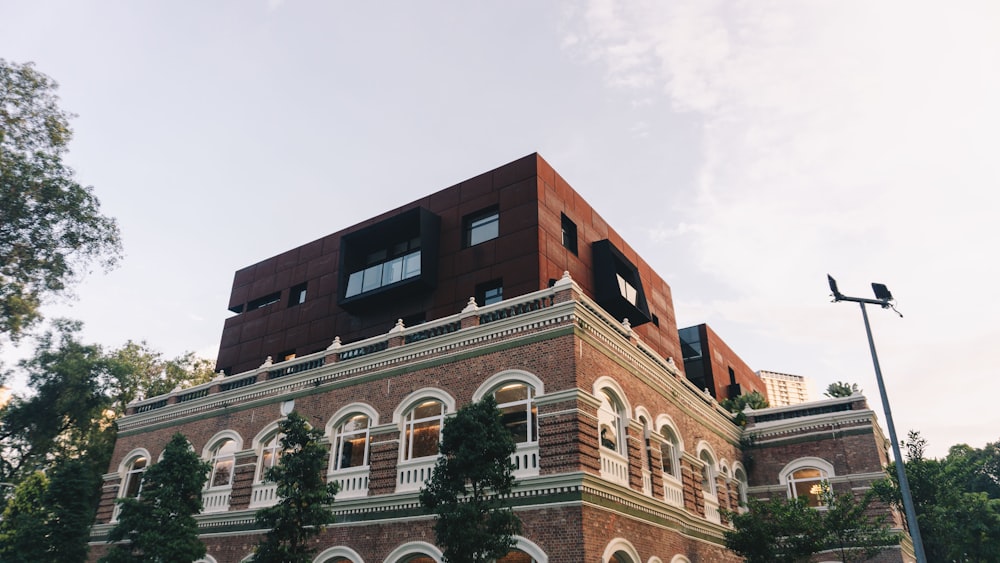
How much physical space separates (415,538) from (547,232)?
12353mm

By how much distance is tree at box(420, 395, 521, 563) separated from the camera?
570 inches

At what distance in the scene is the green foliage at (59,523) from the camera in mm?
23750

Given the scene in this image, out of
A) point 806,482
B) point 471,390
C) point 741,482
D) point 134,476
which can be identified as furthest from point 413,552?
point 806,482

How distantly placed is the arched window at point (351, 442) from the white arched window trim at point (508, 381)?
475 cm

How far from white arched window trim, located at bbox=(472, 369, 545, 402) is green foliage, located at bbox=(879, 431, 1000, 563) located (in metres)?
14.2

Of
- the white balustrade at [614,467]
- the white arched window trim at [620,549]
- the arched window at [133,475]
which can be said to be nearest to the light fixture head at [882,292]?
the white balustrade at [614,467]

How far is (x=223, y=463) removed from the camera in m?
25.6

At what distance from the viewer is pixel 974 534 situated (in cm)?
2772

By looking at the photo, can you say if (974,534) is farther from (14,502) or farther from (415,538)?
(14,502)

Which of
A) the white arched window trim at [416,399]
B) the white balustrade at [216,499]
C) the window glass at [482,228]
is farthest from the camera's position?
the window glass at [482,228]

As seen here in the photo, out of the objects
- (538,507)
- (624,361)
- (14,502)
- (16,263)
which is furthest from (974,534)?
(14,502)

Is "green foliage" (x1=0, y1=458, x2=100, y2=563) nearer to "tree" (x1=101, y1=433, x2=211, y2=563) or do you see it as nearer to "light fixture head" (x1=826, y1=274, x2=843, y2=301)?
"tree" (x1=101, y1=433, x2=211, y2=563)

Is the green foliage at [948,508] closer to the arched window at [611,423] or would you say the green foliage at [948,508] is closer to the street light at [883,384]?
the street light at [883,384]

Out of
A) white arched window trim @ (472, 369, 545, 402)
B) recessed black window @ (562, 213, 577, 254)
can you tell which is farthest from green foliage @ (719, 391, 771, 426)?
white arched window trim @ (472, 369, 545, 402)
